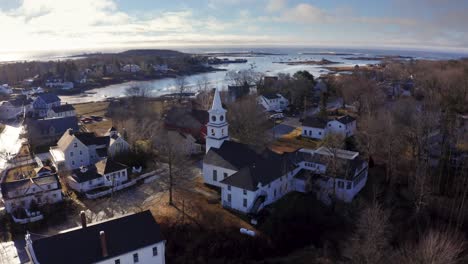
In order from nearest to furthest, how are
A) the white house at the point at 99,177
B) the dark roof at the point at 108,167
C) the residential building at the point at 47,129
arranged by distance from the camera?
the white house at the point at 99,177 < the dark roof at the point at 108,167 < the residential building at the point at 47,129

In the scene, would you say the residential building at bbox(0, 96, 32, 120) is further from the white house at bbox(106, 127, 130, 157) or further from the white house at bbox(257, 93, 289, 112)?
the white house at bbox(257, 93, 289, 112)

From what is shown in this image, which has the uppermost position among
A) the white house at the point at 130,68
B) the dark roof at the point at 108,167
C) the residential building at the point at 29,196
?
the white house at the point at 130,68

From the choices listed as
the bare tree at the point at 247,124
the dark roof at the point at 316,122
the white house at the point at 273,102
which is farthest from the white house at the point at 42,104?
the dark roof at the point at 316,122

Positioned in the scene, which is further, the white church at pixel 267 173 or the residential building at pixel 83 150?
the residential building at pixel 83 150

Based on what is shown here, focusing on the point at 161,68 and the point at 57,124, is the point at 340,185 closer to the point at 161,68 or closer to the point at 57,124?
the point at 57,124

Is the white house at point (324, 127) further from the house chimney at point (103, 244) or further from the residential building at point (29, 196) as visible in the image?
the house chimney at point (103, 244)

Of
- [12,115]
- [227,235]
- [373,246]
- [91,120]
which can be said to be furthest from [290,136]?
[12,115]

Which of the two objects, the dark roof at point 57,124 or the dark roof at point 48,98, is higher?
the dark roof at point 48,98

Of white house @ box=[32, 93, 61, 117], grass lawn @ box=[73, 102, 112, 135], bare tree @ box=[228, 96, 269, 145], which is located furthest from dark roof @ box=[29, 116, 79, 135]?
bare tree @ box=[228, 96, 269, 145]

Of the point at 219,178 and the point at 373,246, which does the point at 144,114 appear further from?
the point at 373,246
